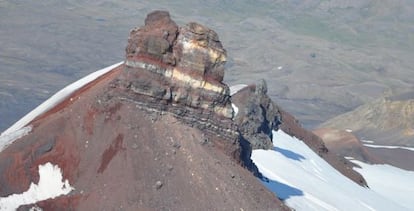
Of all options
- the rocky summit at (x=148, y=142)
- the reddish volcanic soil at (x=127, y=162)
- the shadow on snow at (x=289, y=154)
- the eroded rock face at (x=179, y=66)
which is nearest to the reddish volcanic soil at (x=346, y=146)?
the shadow on snow at (x=289, y=154)

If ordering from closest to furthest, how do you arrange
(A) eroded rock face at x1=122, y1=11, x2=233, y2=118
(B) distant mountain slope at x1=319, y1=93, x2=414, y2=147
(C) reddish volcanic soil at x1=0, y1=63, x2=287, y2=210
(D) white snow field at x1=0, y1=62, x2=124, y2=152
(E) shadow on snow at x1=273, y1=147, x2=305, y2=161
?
(C) reddish volcanic soil at x1=0, y1=63, x2=287, y2=210 → (A) eroded rock face at x1=122, y1=11, x2=233, y2=118 → (D) white snow field at x1=0, y1=62, x2=124, y2=152 → (E) shadow on snow at x1=273, y1=147, x2=305, y2=161 → (B) distant mountain slope at x1=319, y1=93, x2=414, y2=147

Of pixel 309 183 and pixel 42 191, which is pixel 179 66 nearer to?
pixel 42 191

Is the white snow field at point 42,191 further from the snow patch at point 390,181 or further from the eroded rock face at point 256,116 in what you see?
the snow patch at point 390,181

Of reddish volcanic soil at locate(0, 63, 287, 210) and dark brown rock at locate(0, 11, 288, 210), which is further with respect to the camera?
dark brown rock at locate(0, 11, 288, 210)

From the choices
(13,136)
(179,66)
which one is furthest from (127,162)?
(13,136)

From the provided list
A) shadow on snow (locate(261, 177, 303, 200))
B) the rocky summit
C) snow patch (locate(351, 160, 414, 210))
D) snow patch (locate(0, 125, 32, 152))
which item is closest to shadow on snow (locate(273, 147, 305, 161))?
snow patch (locate(351, 160, 414, 210))

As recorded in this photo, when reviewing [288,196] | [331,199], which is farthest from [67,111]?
[331,199]

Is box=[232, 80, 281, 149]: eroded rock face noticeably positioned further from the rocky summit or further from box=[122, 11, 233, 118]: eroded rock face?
the rocky summit
